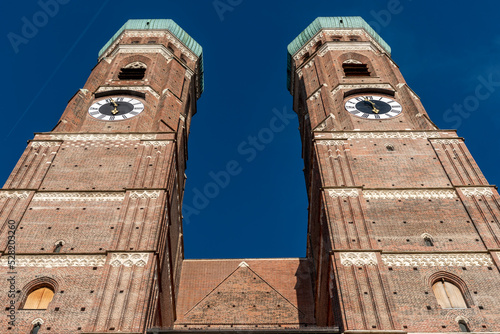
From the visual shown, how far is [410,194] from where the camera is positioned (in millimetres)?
26469

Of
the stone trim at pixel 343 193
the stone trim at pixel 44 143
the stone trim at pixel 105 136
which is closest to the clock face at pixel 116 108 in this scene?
the stone trim at pixel 105 136

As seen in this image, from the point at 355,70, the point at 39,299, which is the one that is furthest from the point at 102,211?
the point at 355,70

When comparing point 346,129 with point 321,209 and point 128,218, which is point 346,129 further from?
point 128,218

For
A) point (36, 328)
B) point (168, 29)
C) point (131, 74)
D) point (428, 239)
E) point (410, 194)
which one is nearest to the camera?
point (36, 328)

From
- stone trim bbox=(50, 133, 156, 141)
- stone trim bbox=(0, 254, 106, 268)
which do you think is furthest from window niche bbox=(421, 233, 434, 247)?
stone trim bbox=(50, 133, 156, 141)

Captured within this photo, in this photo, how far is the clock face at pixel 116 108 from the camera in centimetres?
3309

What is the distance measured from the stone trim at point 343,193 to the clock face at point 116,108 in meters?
11.7

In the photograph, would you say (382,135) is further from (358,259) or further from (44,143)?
(44,143)

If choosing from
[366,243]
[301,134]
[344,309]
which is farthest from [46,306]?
[301,134]

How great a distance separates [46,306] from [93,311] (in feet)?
5.97

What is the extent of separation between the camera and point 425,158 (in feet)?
94.7

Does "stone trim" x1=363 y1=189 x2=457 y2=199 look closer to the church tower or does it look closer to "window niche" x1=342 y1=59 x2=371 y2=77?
the church tower

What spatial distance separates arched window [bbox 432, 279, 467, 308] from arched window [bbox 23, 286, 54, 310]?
1247cm

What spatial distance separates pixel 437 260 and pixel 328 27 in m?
24.7
